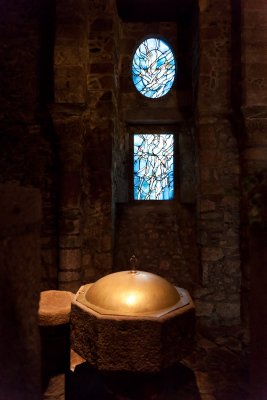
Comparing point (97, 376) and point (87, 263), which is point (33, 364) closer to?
point (97, 376)

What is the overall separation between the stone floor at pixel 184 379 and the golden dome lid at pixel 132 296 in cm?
49

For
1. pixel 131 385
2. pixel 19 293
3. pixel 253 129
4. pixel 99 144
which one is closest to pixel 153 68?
pixel 99 144

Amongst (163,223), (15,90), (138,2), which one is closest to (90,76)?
(15,90)

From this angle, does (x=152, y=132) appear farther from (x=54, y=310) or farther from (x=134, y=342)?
(x=134, y=342)

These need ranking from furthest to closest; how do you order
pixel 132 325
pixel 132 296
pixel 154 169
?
pixel 154 169 → pixel 132 296 → pixel 132 325

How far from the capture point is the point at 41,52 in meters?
4.79

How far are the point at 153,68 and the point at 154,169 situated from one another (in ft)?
6.09

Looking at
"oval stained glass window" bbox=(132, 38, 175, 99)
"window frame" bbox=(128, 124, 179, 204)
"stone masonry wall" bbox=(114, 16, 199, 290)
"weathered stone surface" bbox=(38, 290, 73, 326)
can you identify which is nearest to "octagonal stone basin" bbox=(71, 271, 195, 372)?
"weathered stone surface" bbox=(38, 290, 73, 326)

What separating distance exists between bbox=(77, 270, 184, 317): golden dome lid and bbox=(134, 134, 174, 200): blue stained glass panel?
3170mm

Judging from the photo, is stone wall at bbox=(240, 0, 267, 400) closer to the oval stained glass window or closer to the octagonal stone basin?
the oval stained glass window

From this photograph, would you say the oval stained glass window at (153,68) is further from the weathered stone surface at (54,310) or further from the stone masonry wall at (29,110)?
the weathered stone surface at (54,310)

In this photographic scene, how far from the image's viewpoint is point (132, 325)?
7.04ft

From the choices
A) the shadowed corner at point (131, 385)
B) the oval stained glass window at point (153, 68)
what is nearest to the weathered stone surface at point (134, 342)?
the shadowed corner at point (131, 385)

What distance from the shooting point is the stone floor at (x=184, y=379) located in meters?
2.33
